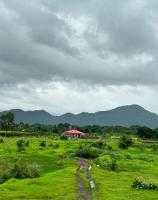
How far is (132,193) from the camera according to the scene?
147 feet

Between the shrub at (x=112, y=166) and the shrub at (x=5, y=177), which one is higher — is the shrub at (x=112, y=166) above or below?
above

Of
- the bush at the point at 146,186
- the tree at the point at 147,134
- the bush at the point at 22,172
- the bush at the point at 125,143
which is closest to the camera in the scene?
the bush at the point at 146,186

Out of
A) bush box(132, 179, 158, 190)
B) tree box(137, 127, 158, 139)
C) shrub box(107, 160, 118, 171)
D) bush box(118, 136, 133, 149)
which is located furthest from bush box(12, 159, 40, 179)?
tree box(137, 127, 158, 139)

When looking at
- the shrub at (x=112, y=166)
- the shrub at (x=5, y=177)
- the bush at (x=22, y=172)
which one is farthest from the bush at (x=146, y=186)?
the shrub at (x=112, y=166)

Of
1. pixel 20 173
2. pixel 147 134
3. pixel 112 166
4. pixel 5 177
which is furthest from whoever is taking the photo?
pixel 147 134

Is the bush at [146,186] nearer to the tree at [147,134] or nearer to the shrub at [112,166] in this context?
the shrub at [112,166]

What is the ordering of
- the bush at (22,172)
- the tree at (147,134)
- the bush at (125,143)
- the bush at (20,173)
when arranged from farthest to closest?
the tree at (147,134), the bush at (125,143), the bush at (22,172), the bush at (20,173)

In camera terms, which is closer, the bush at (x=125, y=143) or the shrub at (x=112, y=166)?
the shrub at (x=112, y=166)

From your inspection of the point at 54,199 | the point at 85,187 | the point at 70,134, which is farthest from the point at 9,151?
the point at 70,134

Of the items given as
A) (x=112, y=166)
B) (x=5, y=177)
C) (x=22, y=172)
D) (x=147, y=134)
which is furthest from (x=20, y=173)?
(x=147, y=134)

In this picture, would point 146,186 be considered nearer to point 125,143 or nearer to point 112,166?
point 112,166

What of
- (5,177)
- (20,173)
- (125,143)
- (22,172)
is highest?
(125,143)

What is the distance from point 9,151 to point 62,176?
52.2m

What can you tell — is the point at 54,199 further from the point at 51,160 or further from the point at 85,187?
the point at 51,160
